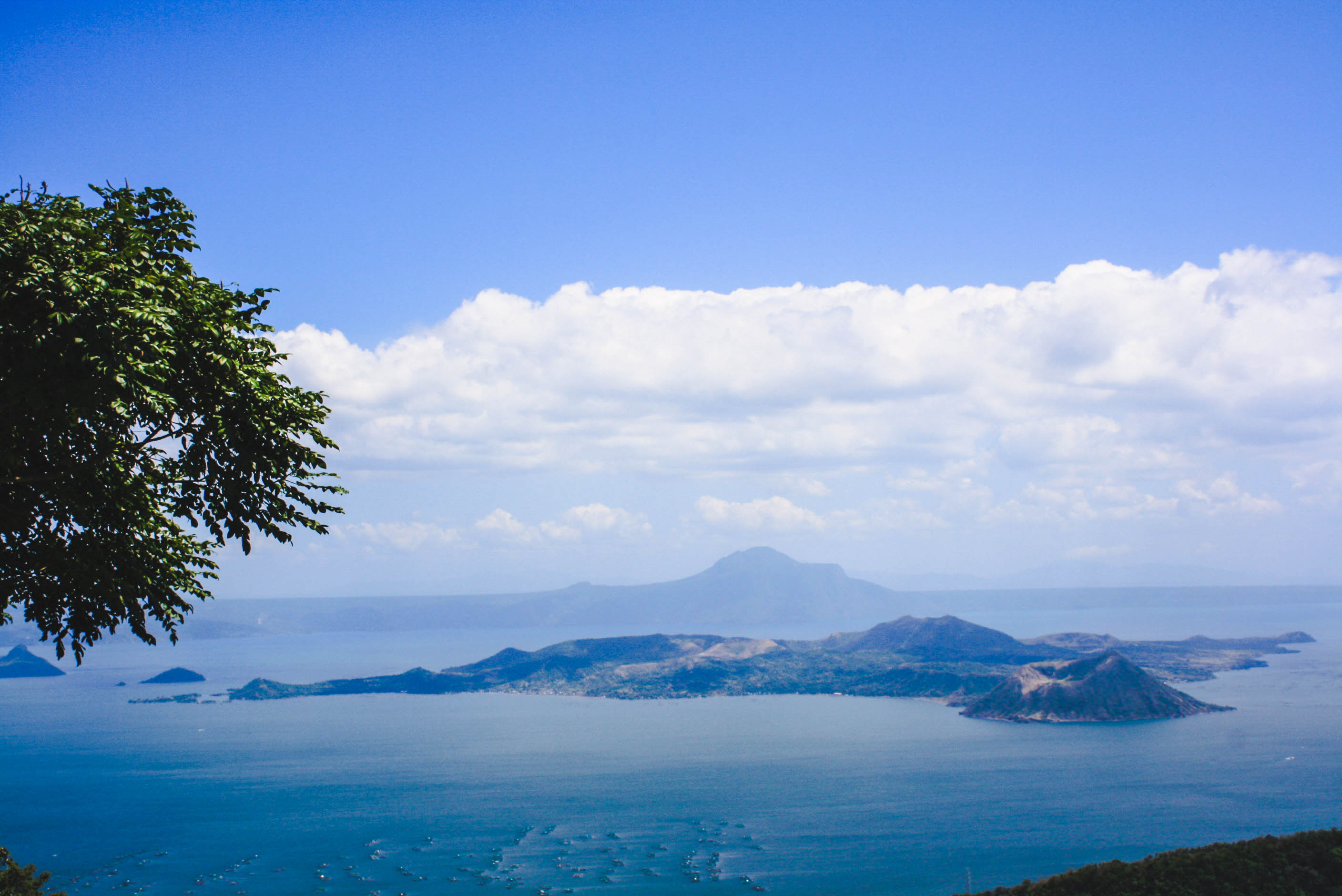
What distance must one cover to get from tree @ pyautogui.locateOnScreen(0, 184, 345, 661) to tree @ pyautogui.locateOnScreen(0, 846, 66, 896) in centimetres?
1497

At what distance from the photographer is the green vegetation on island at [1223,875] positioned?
7338cm

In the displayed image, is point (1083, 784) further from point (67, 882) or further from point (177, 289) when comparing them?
point (177, 289)

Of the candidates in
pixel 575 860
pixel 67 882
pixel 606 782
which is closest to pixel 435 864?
pixel 575 860

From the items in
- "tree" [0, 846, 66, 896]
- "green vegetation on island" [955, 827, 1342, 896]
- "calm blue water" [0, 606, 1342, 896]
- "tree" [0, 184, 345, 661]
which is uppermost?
"tree" [0, 184, 345, 661]

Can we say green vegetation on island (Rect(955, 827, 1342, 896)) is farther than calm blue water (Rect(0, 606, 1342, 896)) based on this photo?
No

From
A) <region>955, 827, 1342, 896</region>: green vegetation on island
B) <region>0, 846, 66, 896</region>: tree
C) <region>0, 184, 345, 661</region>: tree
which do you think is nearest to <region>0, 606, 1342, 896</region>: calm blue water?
<region>955, 827, 1342, 896</region>: green vegetation on island

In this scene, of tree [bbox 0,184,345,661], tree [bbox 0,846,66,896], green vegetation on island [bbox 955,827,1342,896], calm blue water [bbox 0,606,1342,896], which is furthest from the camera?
calm blue water [bbox 0,606,1342,896]

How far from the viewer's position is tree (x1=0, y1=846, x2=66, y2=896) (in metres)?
28.7

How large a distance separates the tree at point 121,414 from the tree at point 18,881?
49.1ft

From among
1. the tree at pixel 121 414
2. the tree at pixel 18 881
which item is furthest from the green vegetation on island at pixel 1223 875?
the tree at pixel 121 414

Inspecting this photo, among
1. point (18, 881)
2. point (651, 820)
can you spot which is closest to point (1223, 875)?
point (18, 881)

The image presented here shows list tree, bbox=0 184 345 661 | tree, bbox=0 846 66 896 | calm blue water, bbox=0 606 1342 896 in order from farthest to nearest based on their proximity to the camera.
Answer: calm blue water, bbox=0 606 1342 896 < tree, bbox=0 846 66 896 < tree, bbox=0 184 345 661

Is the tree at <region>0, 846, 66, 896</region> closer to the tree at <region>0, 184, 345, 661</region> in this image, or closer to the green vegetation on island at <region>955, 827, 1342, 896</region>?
the tree at <region>0, 184, 345, 661</region>

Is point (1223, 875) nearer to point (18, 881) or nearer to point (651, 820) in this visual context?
→ point (18, 881)
